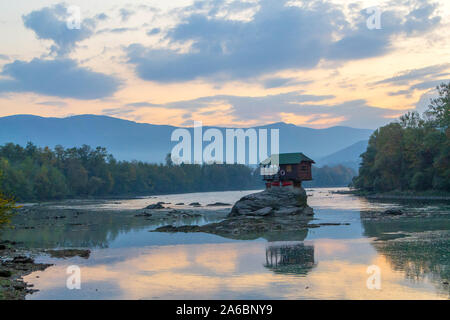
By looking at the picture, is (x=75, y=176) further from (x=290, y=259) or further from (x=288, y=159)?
(x=290, y=259)

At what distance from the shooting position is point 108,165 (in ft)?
527

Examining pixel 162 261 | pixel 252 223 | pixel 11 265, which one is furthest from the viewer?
pixel 252 223

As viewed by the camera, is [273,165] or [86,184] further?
[86,184]

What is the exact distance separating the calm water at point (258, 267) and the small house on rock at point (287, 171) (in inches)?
841

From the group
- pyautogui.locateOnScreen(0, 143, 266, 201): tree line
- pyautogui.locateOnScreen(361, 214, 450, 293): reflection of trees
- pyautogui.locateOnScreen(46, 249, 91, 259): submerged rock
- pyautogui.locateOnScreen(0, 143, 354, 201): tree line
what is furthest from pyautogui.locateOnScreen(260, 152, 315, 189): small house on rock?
pyautogui.locateOnScreen(0, 143, 266, 201): tree line

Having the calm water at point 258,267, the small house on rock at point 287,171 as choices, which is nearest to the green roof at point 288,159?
the small house on rock at point 287,171

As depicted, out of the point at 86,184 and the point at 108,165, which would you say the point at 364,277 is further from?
the point at 108,165

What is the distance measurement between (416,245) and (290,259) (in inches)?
359

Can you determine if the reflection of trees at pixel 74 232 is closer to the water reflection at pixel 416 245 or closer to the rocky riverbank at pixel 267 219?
the rocky riverbank at pixel 267 219

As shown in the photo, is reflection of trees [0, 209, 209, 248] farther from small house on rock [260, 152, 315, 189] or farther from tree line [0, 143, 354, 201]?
tree line [0, 143, 354, 201]

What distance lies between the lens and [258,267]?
77.4 feet

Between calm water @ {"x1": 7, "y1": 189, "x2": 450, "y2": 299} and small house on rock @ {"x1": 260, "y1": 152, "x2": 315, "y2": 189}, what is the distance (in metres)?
21.4
